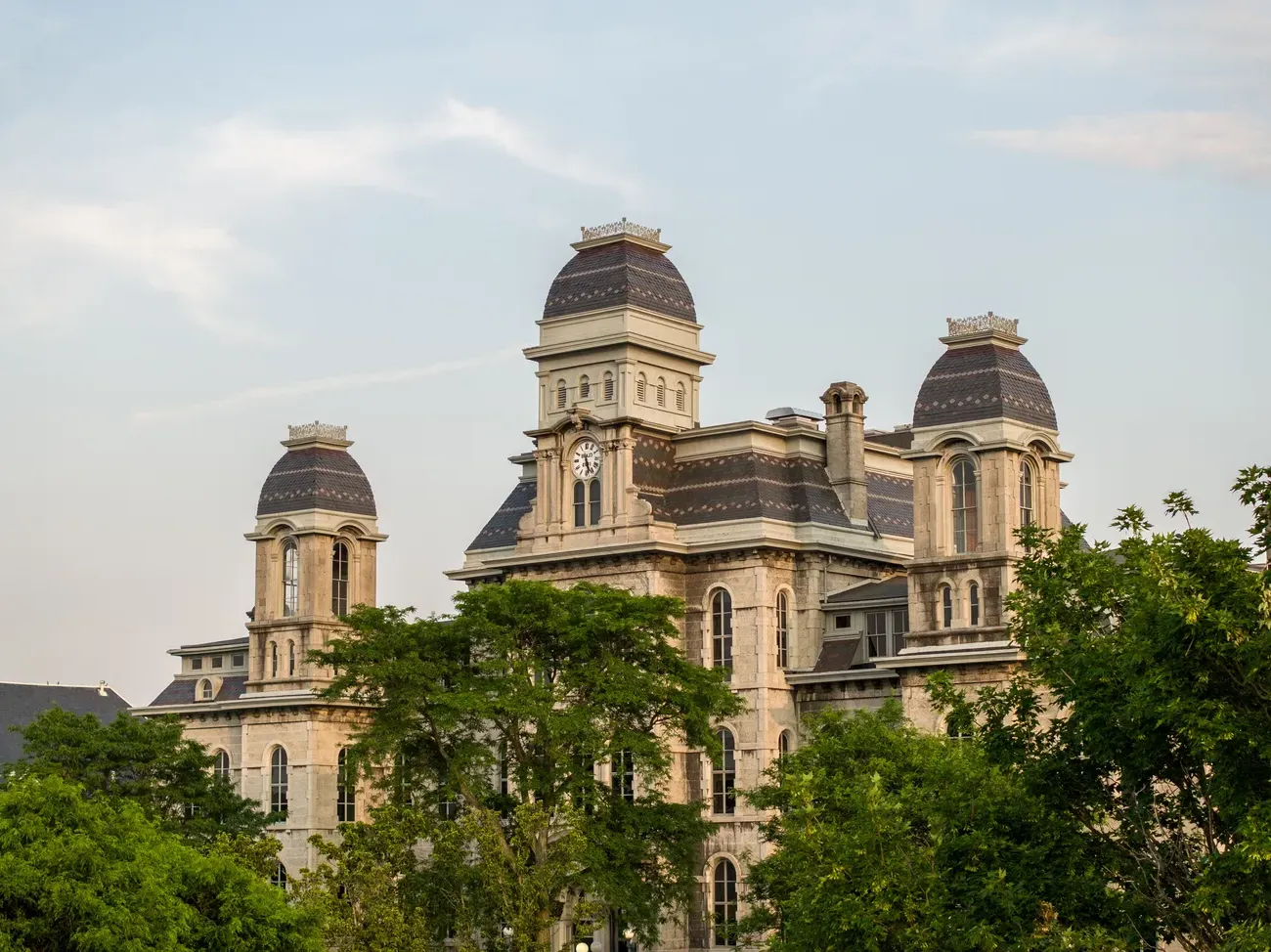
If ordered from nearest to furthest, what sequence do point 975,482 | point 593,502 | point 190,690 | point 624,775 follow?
point 975,482
point 624,775
point 593,502
point 190,690

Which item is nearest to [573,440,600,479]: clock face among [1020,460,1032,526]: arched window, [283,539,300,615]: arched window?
[1020,460,1032,526]: arched window

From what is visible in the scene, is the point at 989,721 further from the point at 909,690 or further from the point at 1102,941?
the point at 909,690

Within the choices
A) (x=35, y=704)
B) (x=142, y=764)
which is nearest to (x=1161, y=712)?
(x=142, y=764)

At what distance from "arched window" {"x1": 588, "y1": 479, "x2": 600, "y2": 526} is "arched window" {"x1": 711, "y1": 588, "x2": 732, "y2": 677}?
536cm

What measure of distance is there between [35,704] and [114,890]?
8581 cm

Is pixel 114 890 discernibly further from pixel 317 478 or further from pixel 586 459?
pixel 317 478

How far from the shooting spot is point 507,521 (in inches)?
3561

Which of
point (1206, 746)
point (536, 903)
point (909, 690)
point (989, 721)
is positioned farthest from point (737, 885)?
point (1206, 746)

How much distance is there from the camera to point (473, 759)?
71562 mm

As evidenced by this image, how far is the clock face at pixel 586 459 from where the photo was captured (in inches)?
3285

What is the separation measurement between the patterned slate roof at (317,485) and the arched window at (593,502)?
16.9 metres

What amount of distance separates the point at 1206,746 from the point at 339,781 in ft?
202

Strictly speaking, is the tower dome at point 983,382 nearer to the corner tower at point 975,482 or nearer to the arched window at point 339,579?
the corner tower at point 975,482

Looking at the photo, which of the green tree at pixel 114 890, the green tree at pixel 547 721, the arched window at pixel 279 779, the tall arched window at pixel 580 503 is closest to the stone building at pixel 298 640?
the arched window at pixel 279 779
